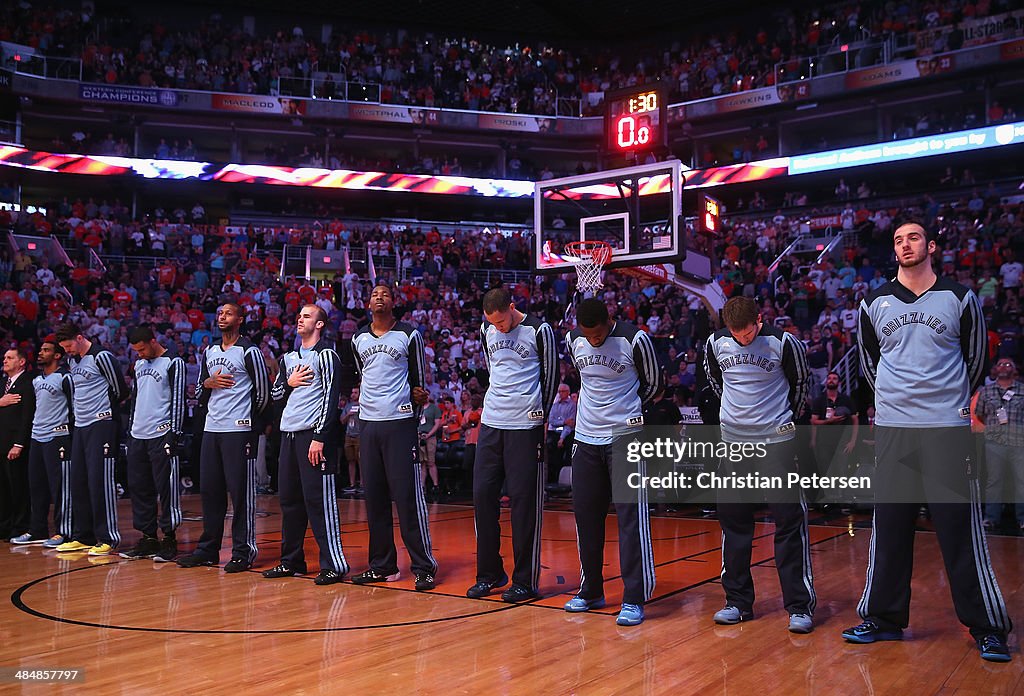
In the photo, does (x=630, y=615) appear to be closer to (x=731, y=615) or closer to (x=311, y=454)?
(x=731, y=615)

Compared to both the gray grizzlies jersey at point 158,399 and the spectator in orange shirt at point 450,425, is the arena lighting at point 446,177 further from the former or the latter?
the gray grizzlies jersey at point 158,399

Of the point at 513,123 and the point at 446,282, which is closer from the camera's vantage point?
the point at 446,282

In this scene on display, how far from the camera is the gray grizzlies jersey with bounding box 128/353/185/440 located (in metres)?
7.84

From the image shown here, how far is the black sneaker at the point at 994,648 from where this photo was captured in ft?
14.1

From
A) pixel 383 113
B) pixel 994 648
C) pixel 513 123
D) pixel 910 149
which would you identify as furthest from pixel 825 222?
pixel 994 648

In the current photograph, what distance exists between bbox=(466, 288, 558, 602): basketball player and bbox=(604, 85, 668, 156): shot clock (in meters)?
8.01

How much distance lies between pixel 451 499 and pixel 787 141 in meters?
23.2

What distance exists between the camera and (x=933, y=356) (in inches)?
187

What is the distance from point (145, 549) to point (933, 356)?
266 inches

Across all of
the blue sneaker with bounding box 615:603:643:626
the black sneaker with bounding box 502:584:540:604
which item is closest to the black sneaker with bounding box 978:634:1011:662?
the blue sneaker with bounding box 615:603:643:626

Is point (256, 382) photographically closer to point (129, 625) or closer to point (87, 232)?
point (129, 625)

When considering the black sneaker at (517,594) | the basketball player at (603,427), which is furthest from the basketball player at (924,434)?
the black sneaker at (517,594)

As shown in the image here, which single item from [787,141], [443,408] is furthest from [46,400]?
[787,141]

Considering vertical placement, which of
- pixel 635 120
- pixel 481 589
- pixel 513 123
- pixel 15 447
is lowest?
pixel 481 589
